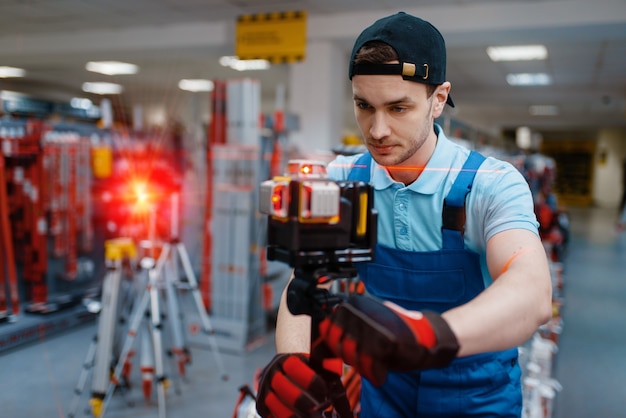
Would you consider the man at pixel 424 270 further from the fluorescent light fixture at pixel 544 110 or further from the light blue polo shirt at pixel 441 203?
the fluorescent light fixture at pixel 544 110

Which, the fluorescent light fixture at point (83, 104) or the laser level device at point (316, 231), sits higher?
the fluorescent light fixture at point (83, 104)

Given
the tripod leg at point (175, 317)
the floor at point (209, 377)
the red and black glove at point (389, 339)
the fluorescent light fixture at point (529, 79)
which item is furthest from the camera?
the fluorescent light fixture at point (529, 79)

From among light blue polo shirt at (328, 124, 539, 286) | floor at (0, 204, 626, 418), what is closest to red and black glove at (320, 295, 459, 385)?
light blue polo shirt at (328, 124, 539, 286)

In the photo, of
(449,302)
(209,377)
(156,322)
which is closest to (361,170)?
(449,302)

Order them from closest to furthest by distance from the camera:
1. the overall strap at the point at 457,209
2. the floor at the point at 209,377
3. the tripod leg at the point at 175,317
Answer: the overall strap at the point at 457,209, the floor at the point at 209,377, the tripod leg at the point at 175,317

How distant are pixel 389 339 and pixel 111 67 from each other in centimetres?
945

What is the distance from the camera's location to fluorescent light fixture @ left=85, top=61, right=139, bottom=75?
335 inches

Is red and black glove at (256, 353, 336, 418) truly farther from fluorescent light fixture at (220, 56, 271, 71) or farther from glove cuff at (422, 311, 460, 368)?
fluorescent light fixture at (220, 56, 271, 71)

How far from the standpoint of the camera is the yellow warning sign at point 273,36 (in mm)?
5895

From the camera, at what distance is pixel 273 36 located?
627 cm

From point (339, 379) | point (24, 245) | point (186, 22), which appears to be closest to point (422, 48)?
point (339, 379)

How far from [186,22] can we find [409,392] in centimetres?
671

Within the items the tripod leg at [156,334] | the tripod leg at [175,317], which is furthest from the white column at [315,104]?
the tripod leg at [156,334]

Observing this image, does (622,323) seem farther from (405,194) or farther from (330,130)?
(405,194)
